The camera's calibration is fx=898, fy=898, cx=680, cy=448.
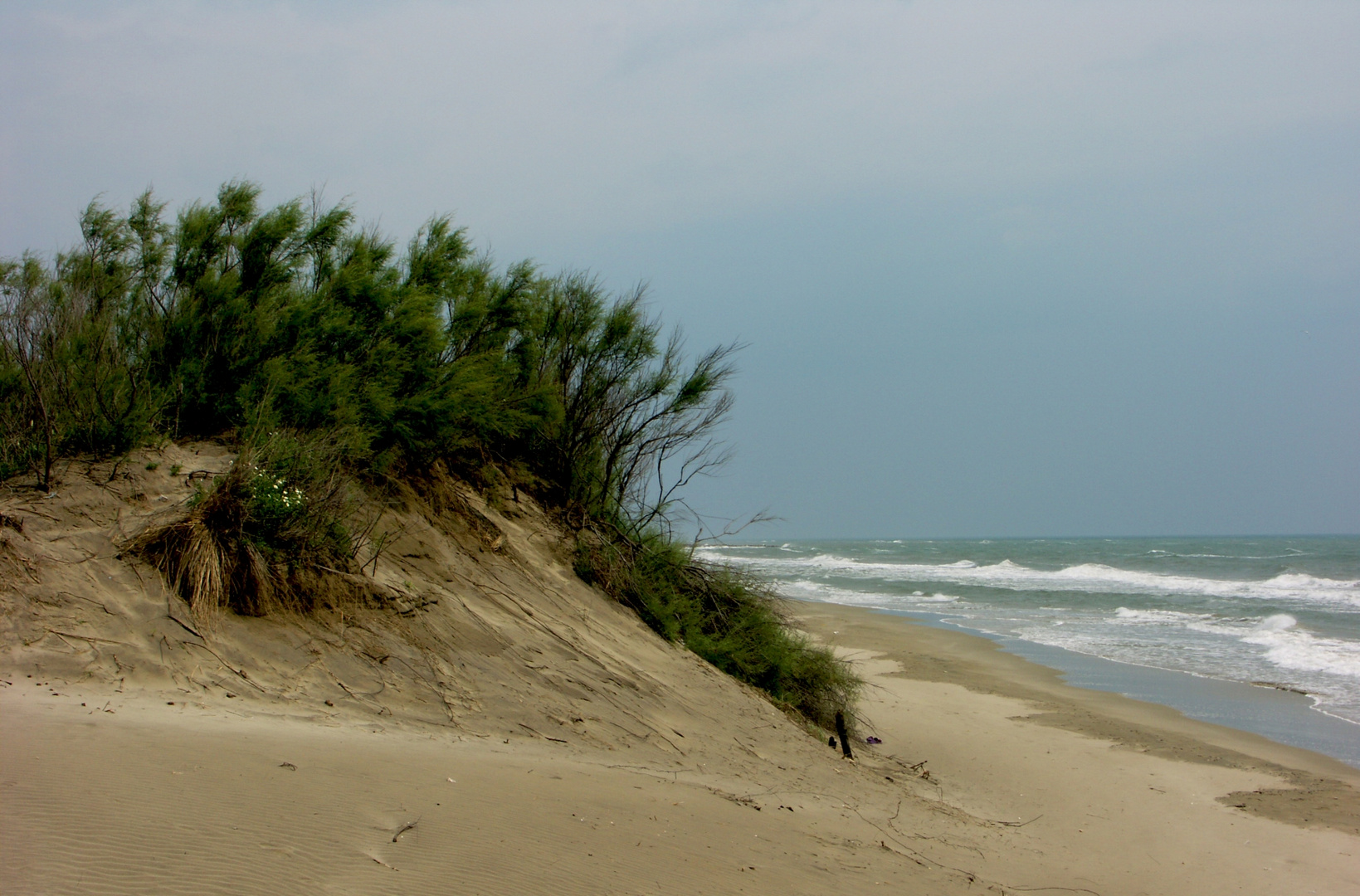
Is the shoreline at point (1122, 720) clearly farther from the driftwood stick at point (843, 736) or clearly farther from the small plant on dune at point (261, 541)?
the small plant on dune at point (261, 541)

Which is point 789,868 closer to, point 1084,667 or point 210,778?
point 210,778

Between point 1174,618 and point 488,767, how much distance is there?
25565mm

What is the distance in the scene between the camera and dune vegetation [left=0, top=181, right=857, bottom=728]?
7066 millimetres

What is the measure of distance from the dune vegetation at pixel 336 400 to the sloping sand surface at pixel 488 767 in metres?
0.41

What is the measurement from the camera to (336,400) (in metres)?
8.64

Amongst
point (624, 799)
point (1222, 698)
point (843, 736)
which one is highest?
point (624, 799)

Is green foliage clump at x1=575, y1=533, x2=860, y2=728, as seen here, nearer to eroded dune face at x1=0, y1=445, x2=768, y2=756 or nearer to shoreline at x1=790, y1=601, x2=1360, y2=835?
eroded dune face at x1=0, y1=445, x2=768, y2=756

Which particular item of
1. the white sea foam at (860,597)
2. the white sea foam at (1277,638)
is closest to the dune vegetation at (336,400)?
the white sea foam at (1277,638)

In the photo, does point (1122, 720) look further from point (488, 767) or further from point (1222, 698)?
point (488, 767)

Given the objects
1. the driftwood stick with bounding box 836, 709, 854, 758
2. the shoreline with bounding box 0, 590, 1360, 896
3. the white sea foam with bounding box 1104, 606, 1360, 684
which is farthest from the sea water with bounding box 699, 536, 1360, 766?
the shoreline with bounding box 0, 590, 1360, 896

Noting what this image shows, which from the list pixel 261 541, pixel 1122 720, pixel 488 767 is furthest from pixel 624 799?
pixel 1122 720

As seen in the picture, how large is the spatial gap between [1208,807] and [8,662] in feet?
33.9

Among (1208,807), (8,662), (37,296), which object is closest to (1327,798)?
(1208,807)

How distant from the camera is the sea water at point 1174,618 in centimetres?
1426
